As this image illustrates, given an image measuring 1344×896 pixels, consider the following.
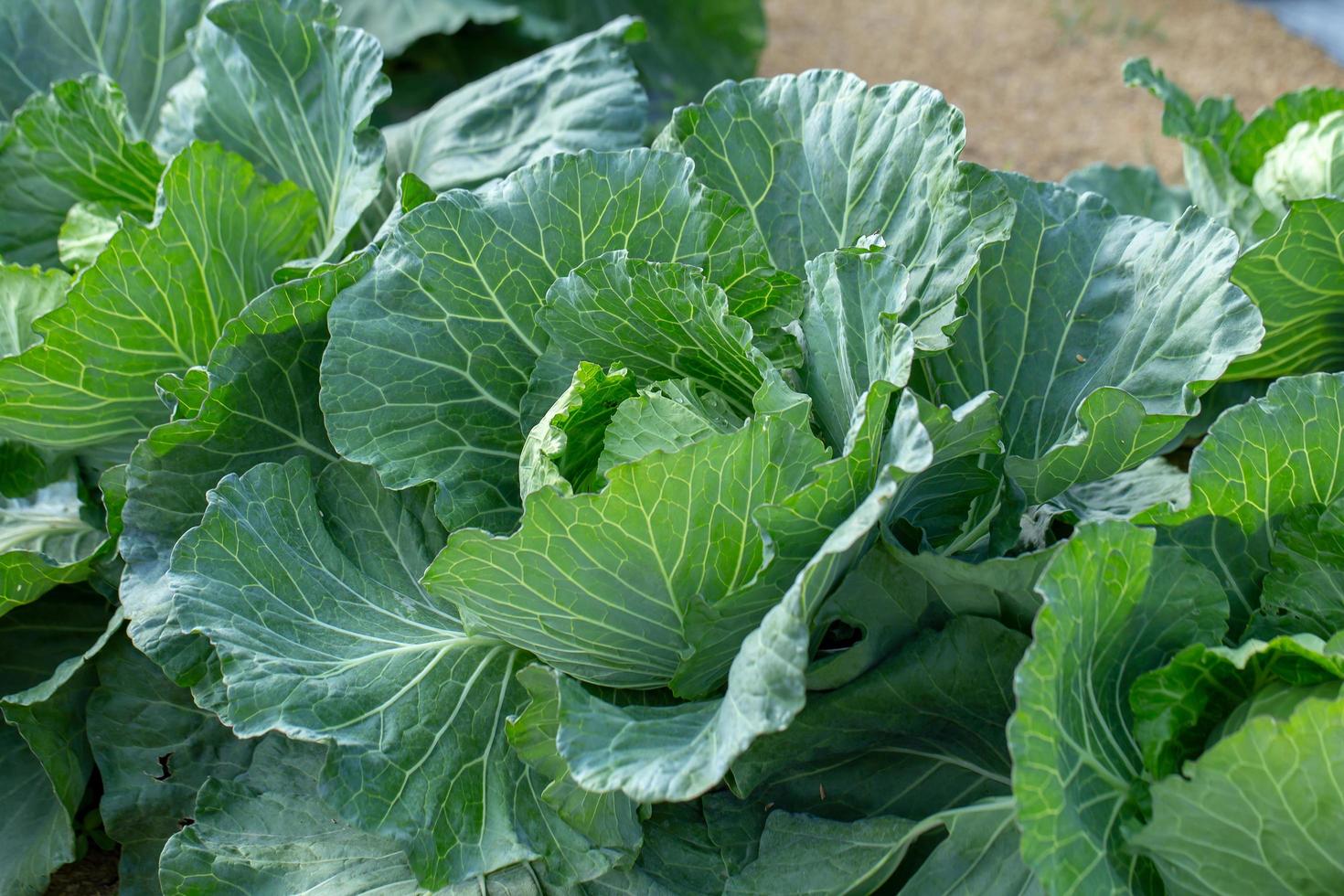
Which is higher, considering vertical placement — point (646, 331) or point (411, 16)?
point (646, 331)

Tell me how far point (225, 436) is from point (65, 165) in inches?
42.4

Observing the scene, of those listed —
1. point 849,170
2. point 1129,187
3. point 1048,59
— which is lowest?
point 1048,59

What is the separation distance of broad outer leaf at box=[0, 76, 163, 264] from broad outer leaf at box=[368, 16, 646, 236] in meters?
0.58

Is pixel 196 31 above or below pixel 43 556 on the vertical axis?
above

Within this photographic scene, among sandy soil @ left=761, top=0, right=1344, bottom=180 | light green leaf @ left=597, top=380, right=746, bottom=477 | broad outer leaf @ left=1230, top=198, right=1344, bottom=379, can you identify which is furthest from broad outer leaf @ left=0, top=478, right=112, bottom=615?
sandy soil @ left=761, top=0, right=1344, bottom=180

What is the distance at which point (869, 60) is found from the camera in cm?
563

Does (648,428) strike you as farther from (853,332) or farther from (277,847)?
(277,847)

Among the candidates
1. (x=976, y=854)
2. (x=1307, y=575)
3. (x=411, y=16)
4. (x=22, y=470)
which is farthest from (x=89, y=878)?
(x=411, y=16)

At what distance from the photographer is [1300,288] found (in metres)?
2.12

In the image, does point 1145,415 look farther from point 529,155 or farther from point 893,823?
point 529,155

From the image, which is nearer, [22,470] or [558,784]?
[558,784]

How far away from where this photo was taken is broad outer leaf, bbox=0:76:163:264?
2686 mm

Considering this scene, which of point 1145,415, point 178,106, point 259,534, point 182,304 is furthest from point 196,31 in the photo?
point 1145,415

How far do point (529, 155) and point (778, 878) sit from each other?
5.15ft
